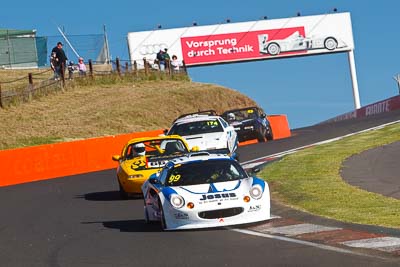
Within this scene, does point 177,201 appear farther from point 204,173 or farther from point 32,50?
point 32,50

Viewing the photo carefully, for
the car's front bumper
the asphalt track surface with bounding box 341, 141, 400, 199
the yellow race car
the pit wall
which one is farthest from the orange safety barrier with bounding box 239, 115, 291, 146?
the car's front bumper

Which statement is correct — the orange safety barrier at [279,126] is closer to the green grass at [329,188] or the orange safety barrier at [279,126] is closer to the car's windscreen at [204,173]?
the green grass at [329,188]

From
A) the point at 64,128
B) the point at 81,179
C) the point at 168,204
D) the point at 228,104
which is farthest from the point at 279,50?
the point at 168,204

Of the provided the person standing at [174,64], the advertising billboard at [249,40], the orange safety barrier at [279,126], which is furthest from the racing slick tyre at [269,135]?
the advertising billboard at [249,40]

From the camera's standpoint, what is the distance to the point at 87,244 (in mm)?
14234

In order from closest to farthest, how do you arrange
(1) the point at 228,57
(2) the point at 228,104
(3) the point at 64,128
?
1. (3) the point at 64,128
2. (2) the point at 228,104
3. (1) the point at 228,57

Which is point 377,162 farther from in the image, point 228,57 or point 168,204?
point 228,57

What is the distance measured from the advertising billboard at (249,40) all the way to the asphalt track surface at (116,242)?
53.1 m

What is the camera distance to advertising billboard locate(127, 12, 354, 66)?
75875 mm

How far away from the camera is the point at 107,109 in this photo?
50844 millimetres

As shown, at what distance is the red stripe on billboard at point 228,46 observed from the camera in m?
76.2

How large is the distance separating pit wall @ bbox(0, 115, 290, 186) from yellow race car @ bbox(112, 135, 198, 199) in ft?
26.6

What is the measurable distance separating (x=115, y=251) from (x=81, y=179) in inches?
610

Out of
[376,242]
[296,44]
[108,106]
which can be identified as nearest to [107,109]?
[108,106]
